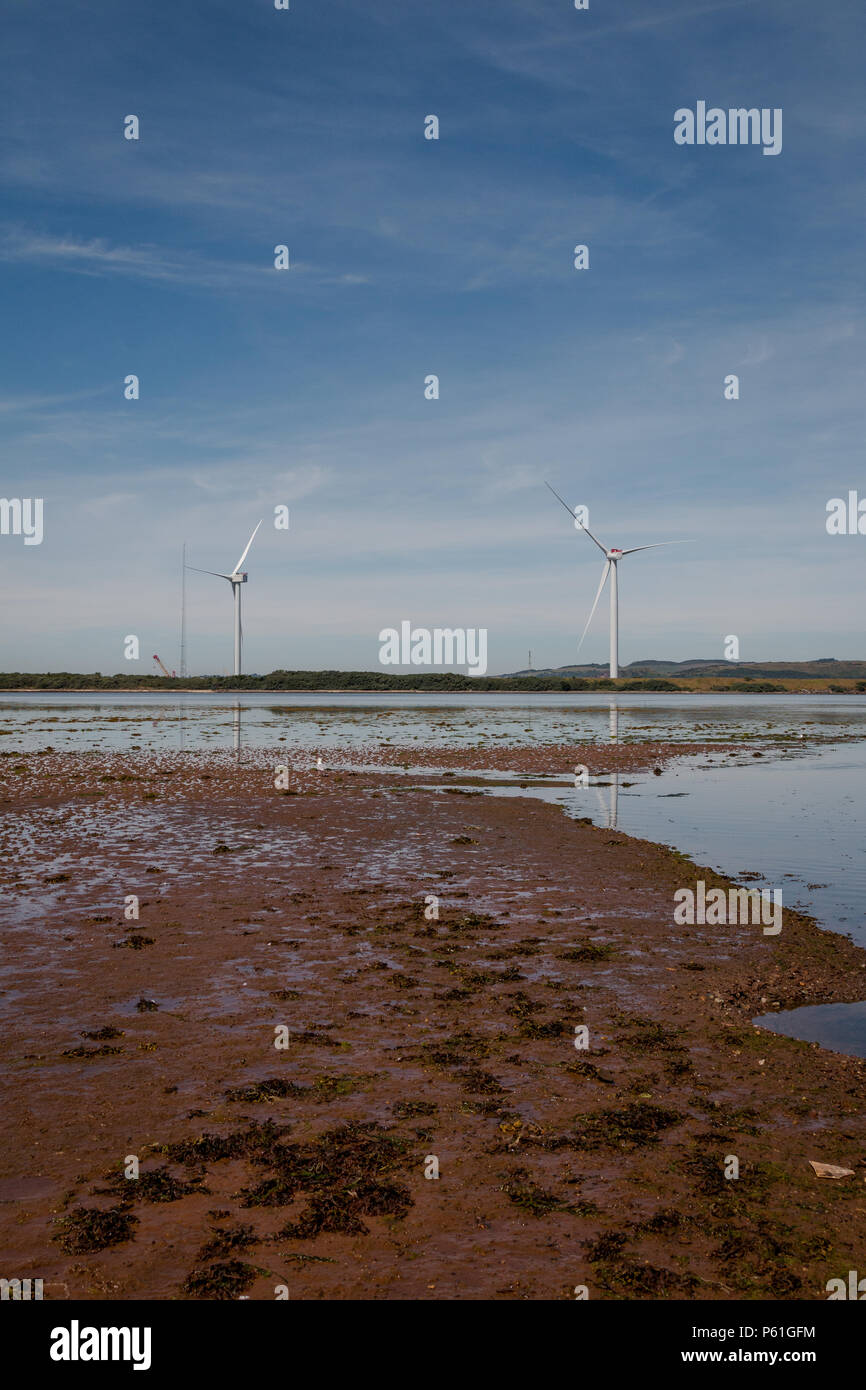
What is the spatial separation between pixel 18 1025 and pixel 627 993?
7824 millimetres

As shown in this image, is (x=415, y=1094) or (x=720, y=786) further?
(x=720, y=786)

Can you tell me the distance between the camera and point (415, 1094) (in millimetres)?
9156

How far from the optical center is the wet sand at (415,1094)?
643 cm

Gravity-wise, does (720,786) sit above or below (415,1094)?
below

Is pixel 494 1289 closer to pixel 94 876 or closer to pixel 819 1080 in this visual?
pixel 819 1080

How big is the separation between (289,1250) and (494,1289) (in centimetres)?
151

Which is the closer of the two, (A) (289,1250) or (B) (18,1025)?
(A) (289,1250)

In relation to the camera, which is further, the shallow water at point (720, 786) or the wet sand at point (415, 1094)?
the shallow water at point (720, 786)

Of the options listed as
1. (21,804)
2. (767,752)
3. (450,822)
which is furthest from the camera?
(767,752)

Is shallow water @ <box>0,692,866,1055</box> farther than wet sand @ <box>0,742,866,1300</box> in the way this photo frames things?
Yes

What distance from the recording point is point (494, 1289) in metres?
6.03

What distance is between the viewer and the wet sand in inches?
253
